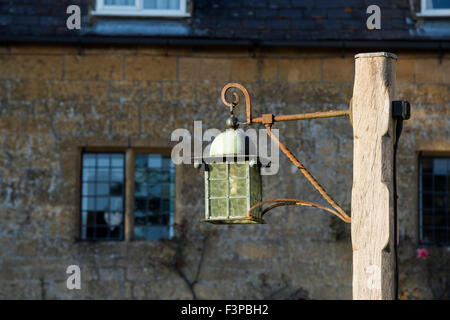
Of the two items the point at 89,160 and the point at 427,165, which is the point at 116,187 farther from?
the point at 427,165

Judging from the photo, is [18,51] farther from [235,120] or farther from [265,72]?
[235,120]

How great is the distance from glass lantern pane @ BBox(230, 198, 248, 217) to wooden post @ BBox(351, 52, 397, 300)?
95 cm

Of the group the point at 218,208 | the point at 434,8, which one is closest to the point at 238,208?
the point at 218,208

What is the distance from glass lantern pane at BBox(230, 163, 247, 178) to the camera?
23.6ft

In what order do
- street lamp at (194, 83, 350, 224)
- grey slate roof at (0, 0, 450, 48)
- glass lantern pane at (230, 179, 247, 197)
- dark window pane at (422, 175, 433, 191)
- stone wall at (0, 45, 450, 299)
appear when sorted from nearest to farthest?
street lamp at (194, 83, 350, 224), glass lantern pane at (230, 179, 247, 197), stone wall at (0, 45, 450, 299), grey slate roof at (0, 0, 450, 48), dark window pane at (422, 175, 433, 191)

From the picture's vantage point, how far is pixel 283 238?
1241 cm

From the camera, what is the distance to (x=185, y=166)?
12578mm

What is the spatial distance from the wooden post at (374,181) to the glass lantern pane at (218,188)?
3.51 ft

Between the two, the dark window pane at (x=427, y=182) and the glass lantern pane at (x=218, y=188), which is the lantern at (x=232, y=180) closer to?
the glass lantern pane at (x=218, y=188)

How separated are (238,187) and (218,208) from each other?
0.63 ft

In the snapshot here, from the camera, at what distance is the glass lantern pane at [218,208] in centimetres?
720

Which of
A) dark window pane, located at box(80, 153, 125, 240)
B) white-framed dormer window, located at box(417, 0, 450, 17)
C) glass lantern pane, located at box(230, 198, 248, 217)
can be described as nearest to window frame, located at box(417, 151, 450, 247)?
white-framed dormer window, located at box(417, 0, 450, 17)

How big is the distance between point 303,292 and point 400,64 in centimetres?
289

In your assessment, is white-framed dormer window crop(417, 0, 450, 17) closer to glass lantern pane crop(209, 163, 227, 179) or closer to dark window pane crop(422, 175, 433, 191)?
dark window pane crop(422, 175, 433, 191)
